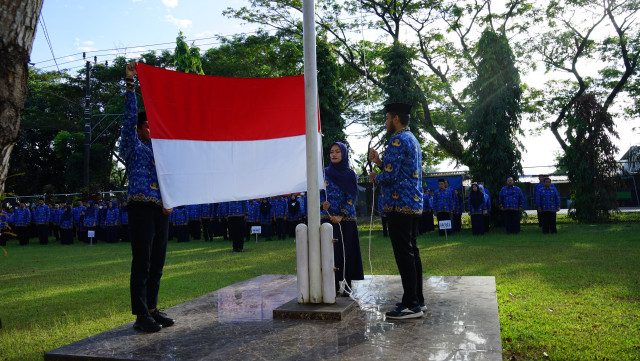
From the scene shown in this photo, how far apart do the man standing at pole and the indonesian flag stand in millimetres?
804

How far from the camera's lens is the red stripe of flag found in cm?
446

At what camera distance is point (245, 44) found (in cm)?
2809

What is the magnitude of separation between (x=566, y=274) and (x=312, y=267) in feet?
16.0

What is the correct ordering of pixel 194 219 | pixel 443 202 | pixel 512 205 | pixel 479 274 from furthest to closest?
pixel 194 219, pixel 443 202, pixel 512 205, pixel 479 274

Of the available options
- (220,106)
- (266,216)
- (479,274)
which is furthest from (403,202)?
(266,216)

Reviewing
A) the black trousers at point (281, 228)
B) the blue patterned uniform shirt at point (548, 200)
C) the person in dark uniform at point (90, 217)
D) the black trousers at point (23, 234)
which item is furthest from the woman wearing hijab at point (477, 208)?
the black trousers at point (23, 234)

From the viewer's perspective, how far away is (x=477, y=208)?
1672cm

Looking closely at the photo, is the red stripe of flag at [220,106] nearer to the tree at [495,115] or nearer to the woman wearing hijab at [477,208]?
the woman wearing hijab at [477,208]

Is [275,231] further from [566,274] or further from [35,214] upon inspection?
[566,274]

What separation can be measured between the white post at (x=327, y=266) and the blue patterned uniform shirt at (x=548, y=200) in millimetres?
13347

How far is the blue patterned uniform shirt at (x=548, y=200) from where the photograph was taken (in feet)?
51.8

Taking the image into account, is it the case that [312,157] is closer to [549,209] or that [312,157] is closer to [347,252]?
[347,252]

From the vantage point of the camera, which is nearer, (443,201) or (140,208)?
(140,208)

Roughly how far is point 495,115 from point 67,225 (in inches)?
Answer: 750
